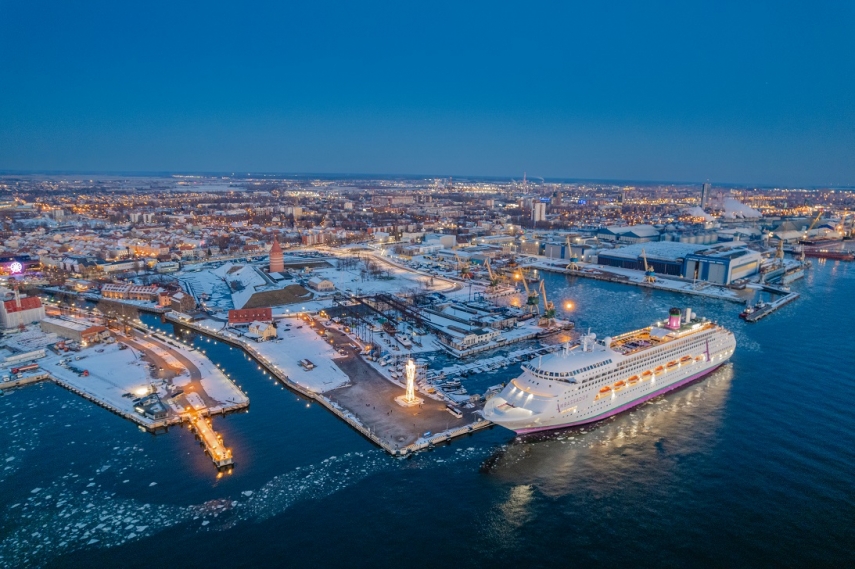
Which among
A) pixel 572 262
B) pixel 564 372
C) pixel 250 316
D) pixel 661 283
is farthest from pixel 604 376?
pixel 572 262

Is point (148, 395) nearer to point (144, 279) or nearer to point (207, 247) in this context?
point (144, 279)

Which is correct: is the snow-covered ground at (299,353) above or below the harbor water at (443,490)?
above

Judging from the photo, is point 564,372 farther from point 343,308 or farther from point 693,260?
point 693,260

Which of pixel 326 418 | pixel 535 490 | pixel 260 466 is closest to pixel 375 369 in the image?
pixel 326 418

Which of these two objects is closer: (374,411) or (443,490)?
(443,490)

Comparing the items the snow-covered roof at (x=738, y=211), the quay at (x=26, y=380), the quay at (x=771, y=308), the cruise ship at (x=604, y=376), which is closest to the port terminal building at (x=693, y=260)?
the quay at (x=771, y=308)

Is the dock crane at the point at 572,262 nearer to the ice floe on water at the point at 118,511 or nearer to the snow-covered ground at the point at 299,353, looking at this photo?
the snow-covered ground at the point at 299,353
